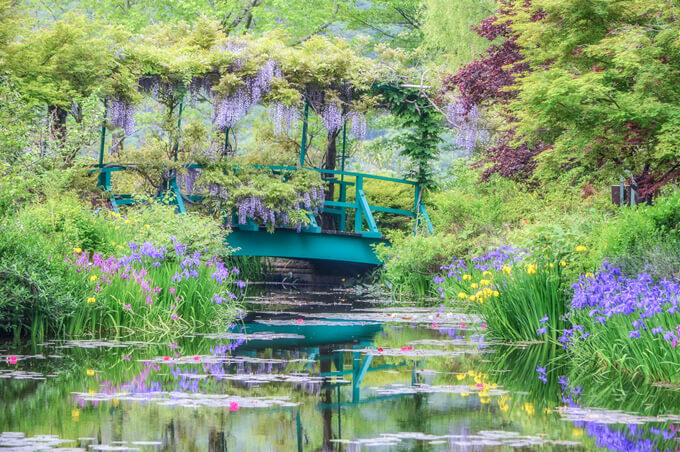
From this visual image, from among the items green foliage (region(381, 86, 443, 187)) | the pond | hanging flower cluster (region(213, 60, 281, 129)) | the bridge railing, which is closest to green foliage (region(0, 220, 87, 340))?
the pond

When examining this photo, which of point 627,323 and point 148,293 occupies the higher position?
point 148,293

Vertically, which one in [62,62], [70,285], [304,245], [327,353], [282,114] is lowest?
[327,353]

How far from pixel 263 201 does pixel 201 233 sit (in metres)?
4.04

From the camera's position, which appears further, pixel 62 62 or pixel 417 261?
pixel 417 261

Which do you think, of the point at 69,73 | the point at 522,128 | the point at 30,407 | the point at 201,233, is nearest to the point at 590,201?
the point at 522,128

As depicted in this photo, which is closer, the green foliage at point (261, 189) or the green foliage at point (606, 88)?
the green foliage at point (606, 88)

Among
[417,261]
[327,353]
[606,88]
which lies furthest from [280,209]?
Result: [606,88]

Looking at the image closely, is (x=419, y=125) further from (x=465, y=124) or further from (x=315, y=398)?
(x=315, y=398)

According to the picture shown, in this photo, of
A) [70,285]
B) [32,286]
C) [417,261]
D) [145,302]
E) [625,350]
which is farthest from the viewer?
[417,261]

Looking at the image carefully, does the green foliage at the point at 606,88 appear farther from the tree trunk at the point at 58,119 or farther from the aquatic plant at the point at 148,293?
the tree trunk at the point at 58,119

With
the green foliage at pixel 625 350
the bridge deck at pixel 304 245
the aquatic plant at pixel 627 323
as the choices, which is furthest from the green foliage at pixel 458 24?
the green foliage at pixel 625 350

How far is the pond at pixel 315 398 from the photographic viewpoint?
442cm

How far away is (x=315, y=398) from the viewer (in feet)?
18.4

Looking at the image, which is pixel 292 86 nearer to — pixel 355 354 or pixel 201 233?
pixel 201 233
